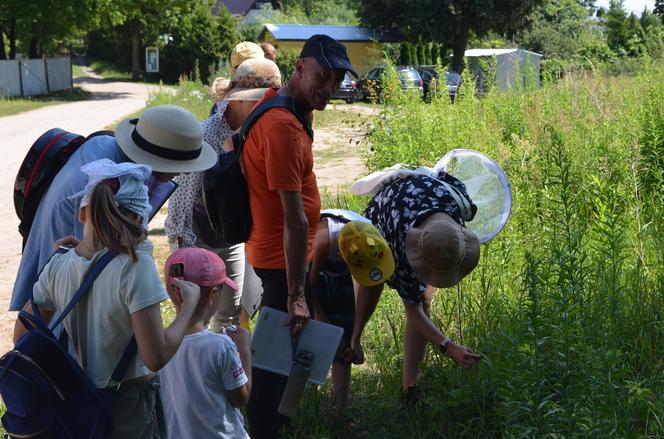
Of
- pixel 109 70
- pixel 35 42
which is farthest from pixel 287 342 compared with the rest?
pixel 109 70

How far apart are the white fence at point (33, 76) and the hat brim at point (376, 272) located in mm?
34052

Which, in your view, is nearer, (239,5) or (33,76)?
(33,76)

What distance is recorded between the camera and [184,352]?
11.1 feet

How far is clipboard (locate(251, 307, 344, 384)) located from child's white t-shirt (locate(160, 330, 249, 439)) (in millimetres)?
578

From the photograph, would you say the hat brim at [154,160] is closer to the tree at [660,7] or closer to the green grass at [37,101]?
the tree at [660,7]

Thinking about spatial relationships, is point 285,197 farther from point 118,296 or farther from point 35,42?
point 35,42

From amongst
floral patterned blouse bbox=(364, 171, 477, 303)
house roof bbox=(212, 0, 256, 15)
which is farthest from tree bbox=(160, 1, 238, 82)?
floral patterned blouse bbox=(364, 171, 477, 303)

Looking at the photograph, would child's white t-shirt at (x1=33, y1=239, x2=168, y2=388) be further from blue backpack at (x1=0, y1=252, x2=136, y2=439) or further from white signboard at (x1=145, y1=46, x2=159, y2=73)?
white signboard at (x1=145, y1=46, x2=159, y2=73)

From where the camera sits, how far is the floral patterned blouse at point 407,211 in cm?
410

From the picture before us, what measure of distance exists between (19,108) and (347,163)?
57.8 ft

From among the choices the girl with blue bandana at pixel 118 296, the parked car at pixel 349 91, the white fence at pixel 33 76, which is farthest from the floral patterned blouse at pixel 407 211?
the white fence at pixel 33 76

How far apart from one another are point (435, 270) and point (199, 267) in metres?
1.10

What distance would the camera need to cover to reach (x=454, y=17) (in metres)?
50.1

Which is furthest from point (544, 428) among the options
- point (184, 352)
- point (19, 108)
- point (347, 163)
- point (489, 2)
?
point (489, 2)
